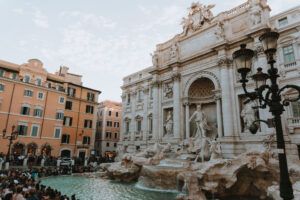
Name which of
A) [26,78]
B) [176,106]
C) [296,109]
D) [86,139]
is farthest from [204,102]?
[26,78]

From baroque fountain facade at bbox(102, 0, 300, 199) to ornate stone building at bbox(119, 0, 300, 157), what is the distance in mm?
71

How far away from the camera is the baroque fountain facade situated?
10.9 m

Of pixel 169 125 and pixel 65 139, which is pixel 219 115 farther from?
pixel 65 139

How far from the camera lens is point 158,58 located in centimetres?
2534

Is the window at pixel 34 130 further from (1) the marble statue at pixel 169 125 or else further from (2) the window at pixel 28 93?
(1) the marble statue at pixel 169 125

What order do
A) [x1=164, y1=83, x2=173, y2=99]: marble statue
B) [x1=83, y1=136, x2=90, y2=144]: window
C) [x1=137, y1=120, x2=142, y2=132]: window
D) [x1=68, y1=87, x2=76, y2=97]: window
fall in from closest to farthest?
[x1=164, y1=83, x2=173, y2=99]: marble statue < [x1=137, y1=120, x2=142, y2=132]: window < [x1=68, y1=87, x2=76, y2=97]: window < [x1=83, y1=136, x2=90, y2=144]: window

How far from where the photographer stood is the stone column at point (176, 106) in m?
20.7

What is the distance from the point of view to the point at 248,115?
15.8m

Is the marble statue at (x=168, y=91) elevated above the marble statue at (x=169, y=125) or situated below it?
above

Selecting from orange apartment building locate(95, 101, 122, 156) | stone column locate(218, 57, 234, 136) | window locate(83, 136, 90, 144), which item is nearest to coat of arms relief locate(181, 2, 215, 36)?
stone column locate(218, 57, 234, 136)

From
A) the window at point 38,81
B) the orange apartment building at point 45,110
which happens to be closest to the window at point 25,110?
the orange apartment building at point 45,110

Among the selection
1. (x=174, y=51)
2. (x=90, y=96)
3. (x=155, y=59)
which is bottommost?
(x=90, y=96)

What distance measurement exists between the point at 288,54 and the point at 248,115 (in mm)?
5420

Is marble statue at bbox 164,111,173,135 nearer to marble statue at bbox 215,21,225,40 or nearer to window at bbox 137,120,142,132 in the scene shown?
window at bbox 137,120,142,132
